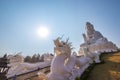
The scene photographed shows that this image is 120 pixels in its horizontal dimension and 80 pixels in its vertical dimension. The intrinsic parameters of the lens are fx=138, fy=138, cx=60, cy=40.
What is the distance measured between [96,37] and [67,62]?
39.1m

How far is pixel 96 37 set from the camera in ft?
163

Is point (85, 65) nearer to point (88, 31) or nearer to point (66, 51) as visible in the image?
point (66, 51)

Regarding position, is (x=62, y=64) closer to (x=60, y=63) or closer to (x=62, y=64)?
(x=62, y=64)

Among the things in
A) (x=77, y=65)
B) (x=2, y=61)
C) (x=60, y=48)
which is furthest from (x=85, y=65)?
(x=2, y=61)

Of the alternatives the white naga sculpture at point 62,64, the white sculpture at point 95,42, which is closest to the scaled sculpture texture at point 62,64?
the white naga sculpture at point 62,64

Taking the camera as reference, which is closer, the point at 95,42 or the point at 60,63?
the point at 60,63

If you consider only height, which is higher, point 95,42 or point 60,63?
point 95,42

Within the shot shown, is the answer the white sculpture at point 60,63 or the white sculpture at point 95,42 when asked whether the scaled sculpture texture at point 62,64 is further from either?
the white sculpture at point 95,42

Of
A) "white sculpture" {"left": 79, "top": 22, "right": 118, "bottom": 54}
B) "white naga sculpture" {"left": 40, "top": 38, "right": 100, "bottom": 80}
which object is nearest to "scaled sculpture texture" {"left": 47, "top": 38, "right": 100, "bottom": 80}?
"white naga sculpture" {"left": 40, "top": 38, "right": 100, "bottom": 80}

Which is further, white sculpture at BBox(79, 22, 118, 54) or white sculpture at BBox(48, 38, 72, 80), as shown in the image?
white sculpture at BBox(79, 22, 118, 54)

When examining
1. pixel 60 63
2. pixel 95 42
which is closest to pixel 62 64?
pixel 60 63

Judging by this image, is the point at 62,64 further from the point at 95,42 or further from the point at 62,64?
the point at 95,42

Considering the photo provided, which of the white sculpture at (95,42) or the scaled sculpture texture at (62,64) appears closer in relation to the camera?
the scaled sculpture texture at (62,64)

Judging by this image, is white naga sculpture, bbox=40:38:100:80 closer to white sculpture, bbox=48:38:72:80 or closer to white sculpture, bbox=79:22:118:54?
white sculpture, bbox=48:38:72:80
